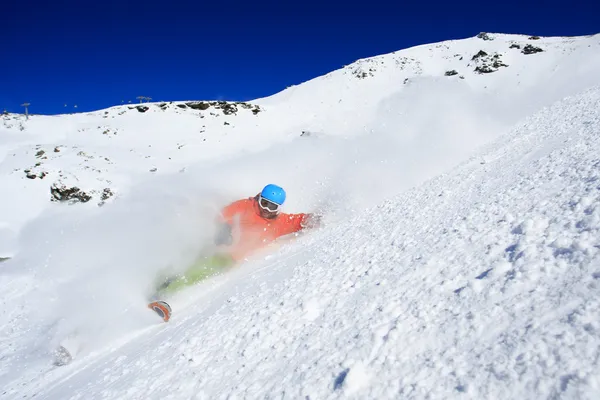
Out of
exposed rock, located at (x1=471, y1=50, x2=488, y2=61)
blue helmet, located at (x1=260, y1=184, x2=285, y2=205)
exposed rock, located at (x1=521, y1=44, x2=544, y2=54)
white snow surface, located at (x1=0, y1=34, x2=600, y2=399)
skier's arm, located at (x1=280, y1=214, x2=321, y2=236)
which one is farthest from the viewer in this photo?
exposed rock, located at (x1=471, y1=50, x2=488, y2=61)

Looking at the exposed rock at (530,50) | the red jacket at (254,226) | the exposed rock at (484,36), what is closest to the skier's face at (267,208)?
the red jacket at (254,226)

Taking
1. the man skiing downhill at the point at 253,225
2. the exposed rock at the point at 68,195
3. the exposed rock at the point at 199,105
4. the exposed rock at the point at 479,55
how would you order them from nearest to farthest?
the man skiing downhill at the point at 253,225 → the exposed rock at the point at 68,195 → the exposed rock at the point at 199,105 → the exposed rock at the point at 479,55

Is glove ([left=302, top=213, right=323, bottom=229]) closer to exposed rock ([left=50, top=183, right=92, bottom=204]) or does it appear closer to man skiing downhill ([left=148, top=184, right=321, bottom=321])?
man skiing downhill ([left=148, top=184, right=321, bottom=321])

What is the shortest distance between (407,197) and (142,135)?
2617 cm

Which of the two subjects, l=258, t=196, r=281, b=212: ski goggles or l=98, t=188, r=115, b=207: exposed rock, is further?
l=98, t=188, r=115, b=207: exposed rock

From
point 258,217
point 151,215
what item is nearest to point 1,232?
point 151,215

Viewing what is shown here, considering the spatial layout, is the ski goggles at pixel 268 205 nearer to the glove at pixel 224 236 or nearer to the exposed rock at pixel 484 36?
the glove at pixel 224 236

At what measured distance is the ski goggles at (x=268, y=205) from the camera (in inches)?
320

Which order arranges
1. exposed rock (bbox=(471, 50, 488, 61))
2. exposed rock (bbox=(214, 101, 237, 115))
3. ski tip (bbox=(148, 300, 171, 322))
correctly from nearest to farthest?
ski tip (bbox=(148, 300, 171, 322))
exposed rock (bbox=(214, 101, 237, 115))
exposed rock (bbox=(471, 50, 488, 61))

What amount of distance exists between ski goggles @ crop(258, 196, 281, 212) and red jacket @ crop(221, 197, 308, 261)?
243mm

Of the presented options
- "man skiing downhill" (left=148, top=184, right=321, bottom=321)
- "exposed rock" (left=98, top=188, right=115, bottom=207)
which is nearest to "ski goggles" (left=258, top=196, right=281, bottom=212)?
"man skiing downhill" (left=148, top=184, right=321, bottom=321)

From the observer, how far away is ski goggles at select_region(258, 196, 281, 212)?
8.12 m

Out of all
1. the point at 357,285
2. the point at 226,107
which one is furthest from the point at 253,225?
the point at 226,107

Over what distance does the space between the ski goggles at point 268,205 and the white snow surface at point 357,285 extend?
2.76 ft
